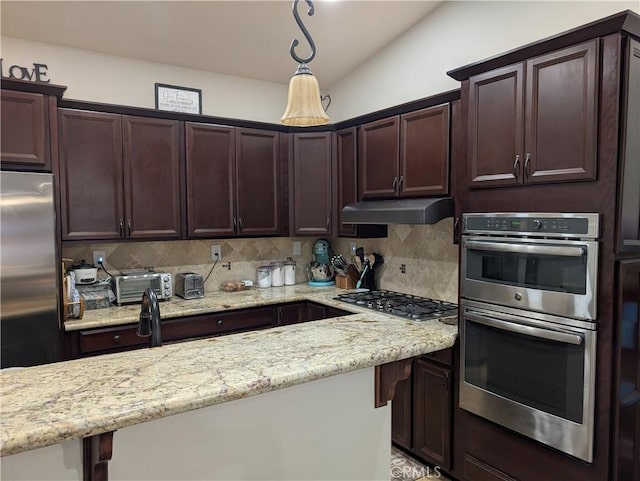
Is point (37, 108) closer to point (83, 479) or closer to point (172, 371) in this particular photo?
point (172, 371)

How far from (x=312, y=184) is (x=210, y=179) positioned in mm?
878

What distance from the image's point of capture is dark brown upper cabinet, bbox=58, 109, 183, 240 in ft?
9.39

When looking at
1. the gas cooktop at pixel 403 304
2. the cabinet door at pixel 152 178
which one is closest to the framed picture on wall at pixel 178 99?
the cabinet door at pixel 152 178

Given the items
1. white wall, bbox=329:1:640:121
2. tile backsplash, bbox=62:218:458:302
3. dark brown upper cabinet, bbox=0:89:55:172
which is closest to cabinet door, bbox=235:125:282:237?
tile backsplash, bbox=62:218:458:302

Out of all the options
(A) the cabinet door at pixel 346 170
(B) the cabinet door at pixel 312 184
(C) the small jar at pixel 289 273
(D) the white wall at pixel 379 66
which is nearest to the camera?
(D) the white wall at pixel 379 66

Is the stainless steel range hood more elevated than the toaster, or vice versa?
the stainless steel range hood

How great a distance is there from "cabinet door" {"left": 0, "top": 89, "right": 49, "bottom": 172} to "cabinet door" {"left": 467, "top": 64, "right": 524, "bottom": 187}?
250 cm

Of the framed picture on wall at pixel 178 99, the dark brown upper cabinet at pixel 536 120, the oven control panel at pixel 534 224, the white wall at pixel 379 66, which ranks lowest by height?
the oven control panel at pixel 534 224

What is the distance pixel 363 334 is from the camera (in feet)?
6.55

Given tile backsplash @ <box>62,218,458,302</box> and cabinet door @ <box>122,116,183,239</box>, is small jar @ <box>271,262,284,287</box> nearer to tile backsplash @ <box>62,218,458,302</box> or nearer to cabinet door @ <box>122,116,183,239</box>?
tile backsplash @ <box>62,218,458,302</box>

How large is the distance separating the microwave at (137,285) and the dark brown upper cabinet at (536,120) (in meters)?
2.32

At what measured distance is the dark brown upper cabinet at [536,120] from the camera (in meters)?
1.79

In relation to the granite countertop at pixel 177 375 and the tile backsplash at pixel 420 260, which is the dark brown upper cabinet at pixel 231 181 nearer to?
the tile backsplash at pixel 420 260

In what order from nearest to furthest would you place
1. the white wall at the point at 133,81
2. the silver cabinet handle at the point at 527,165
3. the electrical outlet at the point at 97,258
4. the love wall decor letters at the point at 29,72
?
the silver cabinet handle at the point at 527,165
the love wall decor letters at the point at 29,72
the white wall at the point at 133,81
the electrical outlet at the point at 97,258
